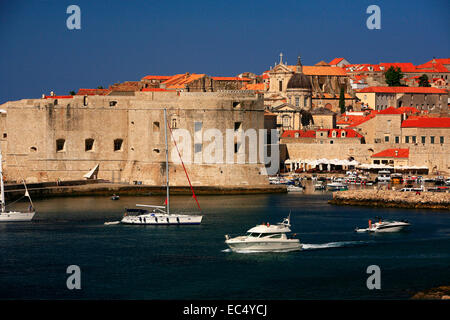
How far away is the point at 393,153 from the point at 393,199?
16.2 meters

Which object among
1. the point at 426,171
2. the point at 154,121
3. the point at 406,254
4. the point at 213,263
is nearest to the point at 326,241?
the point at 406,254

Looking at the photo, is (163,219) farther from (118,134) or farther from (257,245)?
(118,134)

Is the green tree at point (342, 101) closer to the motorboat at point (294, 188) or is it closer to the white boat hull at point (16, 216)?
the motorboat at point (294, 188)

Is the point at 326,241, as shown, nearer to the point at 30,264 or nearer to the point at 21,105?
the point at 30,264

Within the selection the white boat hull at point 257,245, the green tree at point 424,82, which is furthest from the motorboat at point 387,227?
the green tree at point 424,82

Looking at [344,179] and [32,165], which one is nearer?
[32,165]

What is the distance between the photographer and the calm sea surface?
62.5 ft

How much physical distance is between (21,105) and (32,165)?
270 cm

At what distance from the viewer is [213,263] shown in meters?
21.8

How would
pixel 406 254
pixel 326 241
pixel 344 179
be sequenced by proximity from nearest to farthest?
pixel 406 254, pixel 326 241, pixel 344 179

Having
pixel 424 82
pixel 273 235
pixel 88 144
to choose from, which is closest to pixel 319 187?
pixel 88 144

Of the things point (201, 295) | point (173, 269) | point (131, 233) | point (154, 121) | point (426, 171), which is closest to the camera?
point (201, 295)

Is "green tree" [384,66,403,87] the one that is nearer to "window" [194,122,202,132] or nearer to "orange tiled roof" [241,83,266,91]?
"orange tiled roof" [241,83,266,91]

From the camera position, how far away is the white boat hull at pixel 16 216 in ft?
96.7
